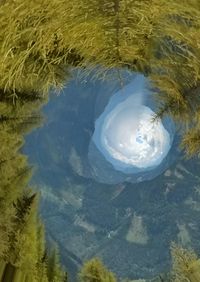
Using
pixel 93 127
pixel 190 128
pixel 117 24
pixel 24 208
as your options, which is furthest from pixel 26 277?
pixel 93 127

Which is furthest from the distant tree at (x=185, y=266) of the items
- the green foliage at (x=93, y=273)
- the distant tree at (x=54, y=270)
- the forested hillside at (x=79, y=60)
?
the distant tree at (x=54, y=270)

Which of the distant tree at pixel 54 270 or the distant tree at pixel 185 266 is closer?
the distant tree at pixel 185 266

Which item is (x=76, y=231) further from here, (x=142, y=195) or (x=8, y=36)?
(x=8, y=36)

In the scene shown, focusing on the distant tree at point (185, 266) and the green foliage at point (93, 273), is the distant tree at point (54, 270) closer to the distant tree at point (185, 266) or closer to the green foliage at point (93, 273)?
the green foliage at point (93, 273)

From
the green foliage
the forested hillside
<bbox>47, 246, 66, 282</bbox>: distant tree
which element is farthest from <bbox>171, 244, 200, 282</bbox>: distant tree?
<bbox>47, 246, 66, 282</bbox>: distant tree

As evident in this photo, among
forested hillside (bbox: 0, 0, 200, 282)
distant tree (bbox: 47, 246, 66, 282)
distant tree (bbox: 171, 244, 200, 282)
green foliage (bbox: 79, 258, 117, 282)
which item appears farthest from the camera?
distant tree (bbox: 47, 246, 66, 282)

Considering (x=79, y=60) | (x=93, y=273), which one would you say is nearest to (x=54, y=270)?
(x=93, y=273)

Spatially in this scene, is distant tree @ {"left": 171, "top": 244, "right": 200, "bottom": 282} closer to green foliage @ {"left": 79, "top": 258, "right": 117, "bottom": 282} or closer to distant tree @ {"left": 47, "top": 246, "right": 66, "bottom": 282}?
green foliage @ {"left": 79, "top": 258, "right": 117, "bottom": 282}

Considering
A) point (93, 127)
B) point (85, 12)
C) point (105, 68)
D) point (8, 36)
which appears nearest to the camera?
point (85, 12)
